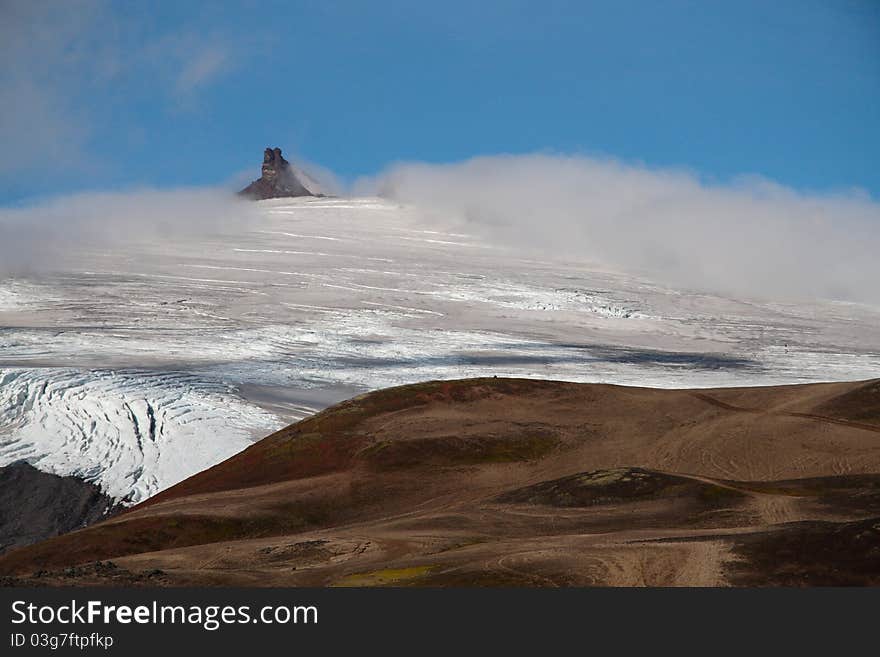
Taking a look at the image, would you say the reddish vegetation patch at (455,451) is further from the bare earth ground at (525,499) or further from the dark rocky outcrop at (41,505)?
the dark rocky outcrop at (41,505)

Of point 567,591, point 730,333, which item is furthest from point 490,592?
point 730,333

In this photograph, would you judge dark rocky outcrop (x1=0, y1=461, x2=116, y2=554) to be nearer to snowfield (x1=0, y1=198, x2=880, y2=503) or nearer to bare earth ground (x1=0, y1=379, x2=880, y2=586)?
snowfield (x1=0, y1=198, x2=880, y2=503)

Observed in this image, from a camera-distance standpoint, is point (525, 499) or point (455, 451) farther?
point (455, 451)

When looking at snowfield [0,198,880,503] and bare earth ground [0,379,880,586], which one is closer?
bare earth ground [0,379,880,586]

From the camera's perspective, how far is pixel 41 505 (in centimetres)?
4803

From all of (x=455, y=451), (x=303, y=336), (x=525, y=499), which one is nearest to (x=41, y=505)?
(x=455, y=451)

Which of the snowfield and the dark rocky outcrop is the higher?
the snowfield

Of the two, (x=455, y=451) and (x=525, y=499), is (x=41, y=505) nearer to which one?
(x=455, y=451)

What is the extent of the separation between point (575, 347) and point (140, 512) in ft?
168

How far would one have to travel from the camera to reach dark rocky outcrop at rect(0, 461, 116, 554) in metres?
45.6

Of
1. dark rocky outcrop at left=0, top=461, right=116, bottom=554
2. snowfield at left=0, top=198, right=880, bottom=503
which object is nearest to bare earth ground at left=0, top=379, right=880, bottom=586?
dark rocky outcrop at left=0, top=461, right=116, bottom=554

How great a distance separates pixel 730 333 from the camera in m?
97.6

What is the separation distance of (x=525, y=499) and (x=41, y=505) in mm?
22845

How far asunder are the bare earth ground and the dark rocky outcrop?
13.8 feet
